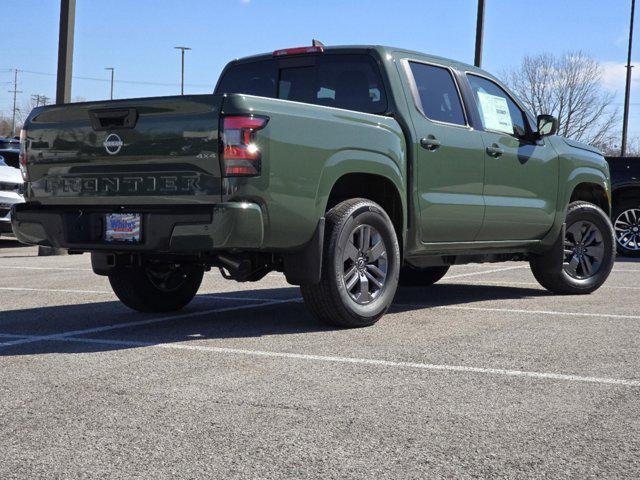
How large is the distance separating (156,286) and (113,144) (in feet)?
5.62

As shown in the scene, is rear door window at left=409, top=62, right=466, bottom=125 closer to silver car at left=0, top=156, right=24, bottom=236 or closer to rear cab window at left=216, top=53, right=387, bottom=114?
rear cab window at left=216, top=53, right=387, bottom=114

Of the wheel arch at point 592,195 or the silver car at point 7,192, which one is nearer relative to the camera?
the wheel arch at point 592,195

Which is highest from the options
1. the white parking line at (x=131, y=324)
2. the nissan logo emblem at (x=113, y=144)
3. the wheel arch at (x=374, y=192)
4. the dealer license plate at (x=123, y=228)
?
the nissan logo emblem at (x=113, y=144)

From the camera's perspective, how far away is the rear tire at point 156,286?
24.8 ft

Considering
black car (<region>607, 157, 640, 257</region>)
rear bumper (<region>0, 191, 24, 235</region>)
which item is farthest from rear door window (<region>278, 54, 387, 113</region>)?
black car (<region>607, 157, 640, 257</region>)

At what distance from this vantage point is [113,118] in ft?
20.7

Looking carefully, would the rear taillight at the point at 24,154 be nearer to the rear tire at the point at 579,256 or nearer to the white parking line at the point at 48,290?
the white parking line at the point at 48,290

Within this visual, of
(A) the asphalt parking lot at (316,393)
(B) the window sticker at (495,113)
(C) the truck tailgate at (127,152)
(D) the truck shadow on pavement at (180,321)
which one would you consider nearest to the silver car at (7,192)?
(D) the truck shadow on pavement at (180,321)

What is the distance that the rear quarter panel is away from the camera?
596cm

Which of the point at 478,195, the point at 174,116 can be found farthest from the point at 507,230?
the point at 174,116

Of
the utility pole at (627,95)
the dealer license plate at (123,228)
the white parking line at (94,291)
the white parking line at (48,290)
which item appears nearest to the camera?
the dealer license plate at (123,228)

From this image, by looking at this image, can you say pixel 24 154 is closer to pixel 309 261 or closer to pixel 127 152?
pixel 127 152

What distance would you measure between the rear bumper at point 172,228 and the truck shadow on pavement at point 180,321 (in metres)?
0.59

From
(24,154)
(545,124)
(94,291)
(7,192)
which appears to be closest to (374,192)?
(545,124)
